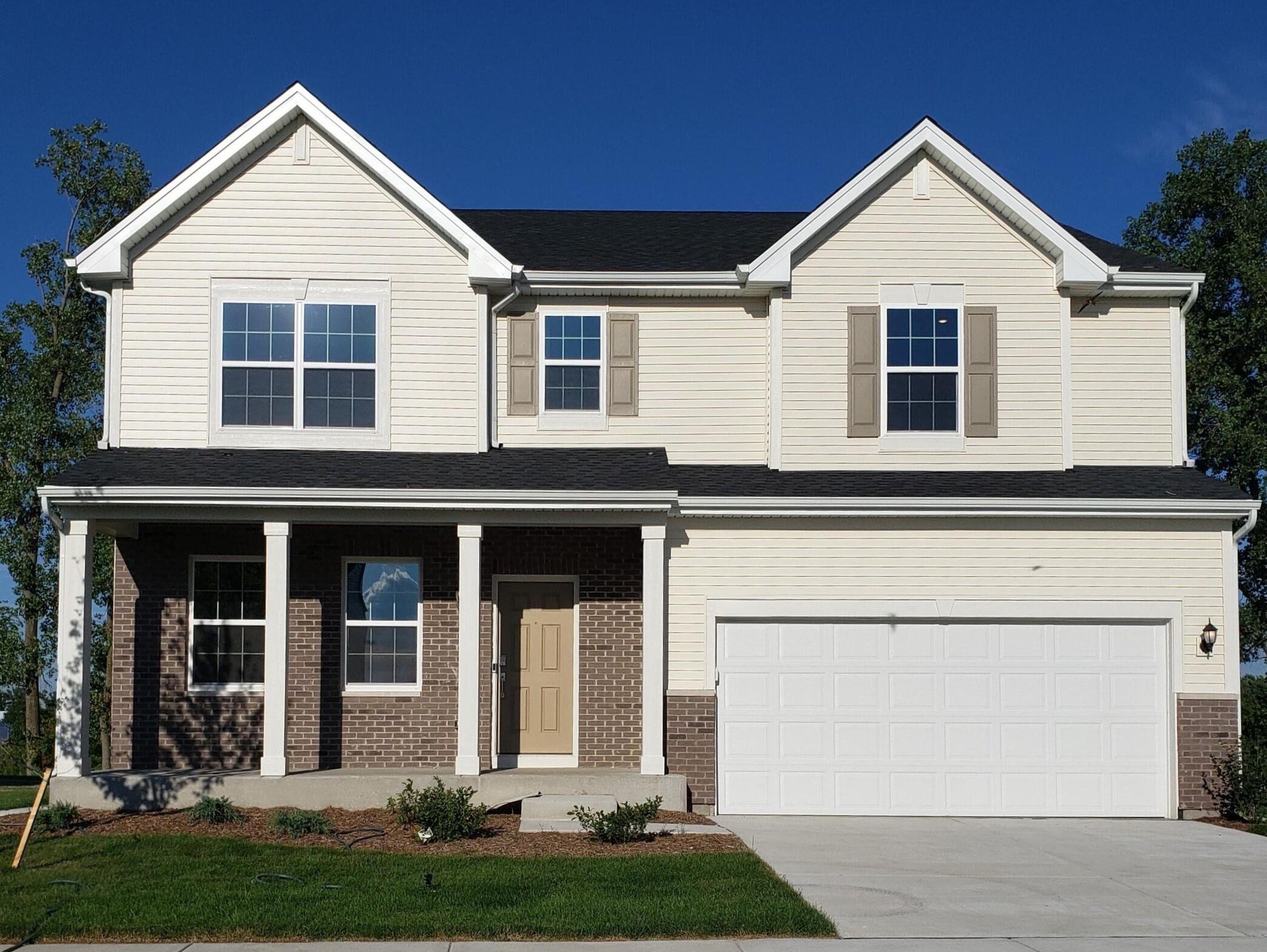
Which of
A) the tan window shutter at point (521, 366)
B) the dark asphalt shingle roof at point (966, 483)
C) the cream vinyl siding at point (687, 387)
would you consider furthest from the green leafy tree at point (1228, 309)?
the tan window shutter at point (521, 366)

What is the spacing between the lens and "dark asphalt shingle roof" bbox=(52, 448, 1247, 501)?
49.3 ft

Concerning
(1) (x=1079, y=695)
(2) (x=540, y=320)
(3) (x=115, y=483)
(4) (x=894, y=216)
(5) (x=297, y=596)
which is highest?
(4) (x=894, y=216)

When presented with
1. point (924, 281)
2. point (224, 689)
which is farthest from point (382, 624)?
point (924, 281)

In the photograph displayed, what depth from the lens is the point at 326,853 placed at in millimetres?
12164

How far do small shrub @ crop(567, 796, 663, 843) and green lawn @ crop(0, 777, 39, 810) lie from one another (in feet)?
23.4

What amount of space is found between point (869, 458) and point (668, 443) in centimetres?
249

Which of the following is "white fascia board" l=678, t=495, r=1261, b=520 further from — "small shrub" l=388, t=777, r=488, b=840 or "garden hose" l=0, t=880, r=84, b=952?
"garden hose" l=0, t=880, r=84, b=952

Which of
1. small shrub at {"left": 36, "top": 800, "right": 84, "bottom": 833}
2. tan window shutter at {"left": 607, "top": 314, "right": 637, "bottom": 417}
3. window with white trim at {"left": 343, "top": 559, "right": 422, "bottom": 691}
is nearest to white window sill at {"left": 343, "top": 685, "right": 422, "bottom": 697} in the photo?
window with white trim at {"left": 343, "top": 559, "right": 422, "bottom": 691}

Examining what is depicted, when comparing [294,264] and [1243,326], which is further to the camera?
[1243,326]

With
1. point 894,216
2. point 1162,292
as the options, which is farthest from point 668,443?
point 1162,292

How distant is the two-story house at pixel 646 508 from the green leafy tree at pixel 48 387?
491 inches

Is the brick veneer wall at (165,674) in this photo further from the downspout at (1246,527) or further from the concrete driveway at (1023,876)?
the downspout at (1246,527)

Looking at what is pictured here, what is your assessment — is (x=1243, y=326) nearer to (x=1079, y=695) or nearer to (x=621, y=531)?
Answer: (x=1079, y=695)

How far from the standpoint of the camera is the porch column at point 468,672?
1482 centimetres
